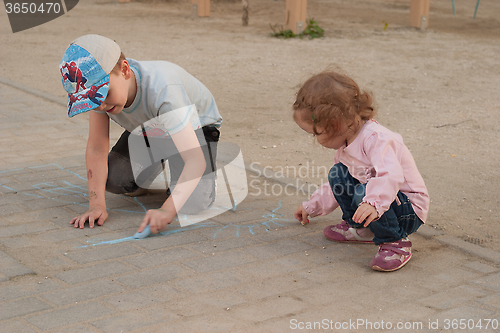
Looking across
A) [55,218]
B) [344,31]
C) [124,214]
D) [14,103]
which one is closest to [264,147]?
[124,214]

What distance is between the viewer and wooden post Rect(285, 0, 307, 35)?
1007 cm

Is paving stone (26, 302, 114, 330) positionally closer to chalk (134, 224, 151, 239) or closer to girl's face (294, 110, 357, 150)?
chalk (134, 224, 151, 239)

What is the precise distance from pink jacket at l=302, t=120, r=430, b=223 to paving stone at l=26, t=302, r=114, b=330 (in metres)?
1.12

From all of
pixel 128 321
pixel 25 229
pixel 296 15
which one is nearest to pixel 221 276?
pixel 128 321

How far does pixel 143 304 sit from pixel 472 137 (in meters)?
3.51

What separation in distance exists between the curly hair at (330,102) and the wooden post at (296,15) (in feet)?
26.2

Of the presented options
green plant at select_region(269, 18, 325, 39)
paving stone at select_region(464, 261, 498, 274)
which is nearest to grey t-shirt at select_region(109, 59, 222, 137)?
paving stone at select_region(464, 261, 498, 274)

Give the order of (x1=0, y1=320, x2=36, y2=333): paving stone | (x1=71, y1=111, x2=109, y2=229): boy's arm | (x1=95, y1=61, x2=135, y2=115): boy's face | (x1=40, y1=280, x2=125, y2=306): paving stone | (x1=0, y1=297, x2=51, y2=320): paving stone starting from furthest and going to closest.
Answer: (x1=71, y1=111, x2=109, y2=229): boy's arm, (x1=95, y1=61, x2=135, y2=115): boy's face, (x1=40, y1=280, x2=125, y2=306): paving stone, (x1=0, y1=297, x2=51, y2=320): paving stone, (x1=0, y1=320, x2=36, y2=333): paving stone

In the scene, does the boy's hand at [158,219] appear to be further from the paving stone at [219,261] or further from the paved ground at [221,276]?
the paving stone at [219,261]

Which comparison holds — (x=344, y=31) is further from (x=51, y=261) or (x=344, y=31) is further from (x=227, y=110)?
(x=51, y=261)

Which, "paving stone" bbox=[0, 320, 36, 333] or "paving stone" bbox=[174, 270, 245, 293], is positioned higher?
"paving stone" bbox=[0, 320, 36, 333]

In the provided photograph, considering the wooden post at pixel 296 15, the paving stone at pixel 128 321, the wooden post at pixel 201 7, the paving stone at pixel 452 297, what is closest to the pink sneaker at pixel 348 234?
the paving stone at pixel 452 297

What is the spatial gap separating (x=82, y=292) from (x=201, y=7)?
10.9 meters

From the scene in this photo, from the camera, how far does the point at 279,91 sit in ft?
20.5
